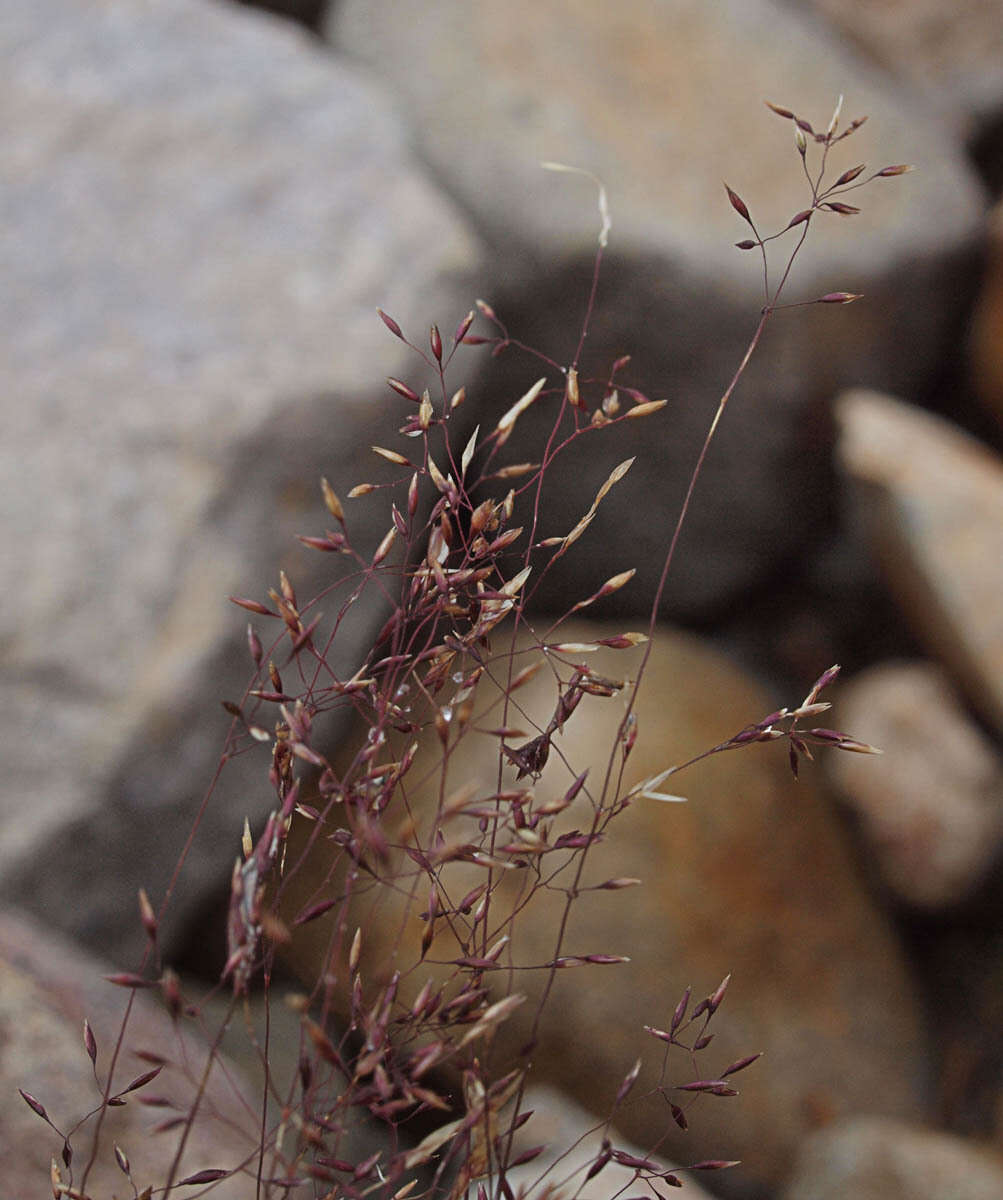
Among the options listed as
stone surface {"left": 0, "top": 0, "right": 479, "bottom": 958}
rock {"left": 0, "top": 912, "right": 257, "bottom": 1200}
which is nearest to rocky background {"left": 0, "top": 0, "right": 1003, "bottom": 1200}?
stone surface {"left": 0, "top": 0, "right": 479, "bottom": 958}

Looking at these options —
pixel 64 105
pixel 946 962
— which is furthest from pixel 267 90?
pixel 946 962

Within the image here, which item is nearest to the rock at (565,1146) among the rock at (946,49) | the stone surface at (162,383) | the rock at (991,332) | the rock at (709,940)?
the rock at (709,940)

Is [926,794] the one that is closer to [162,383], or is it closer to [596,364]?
[596,364]

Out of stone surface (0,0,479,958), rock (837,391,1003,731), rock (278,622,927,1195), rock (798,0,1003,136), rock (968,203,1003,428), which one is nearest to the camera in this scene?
stone surface (0,0,479,958)

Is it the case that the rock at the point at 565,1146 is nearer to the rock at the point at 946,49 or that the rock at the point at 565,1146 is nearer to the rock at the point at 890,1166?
the rock at the point at 890,1166

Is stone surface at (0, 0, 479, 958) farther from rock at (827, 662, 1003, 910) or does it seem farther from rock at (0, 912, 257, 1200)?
rock at (827, 662, 1003, 910)

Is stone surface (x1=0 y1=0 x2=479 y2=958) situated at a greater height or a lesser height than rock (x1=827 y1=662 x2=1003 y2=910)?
greater

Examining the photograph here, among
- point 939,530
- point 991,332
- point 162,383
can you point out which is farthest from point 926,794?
point 162,383
